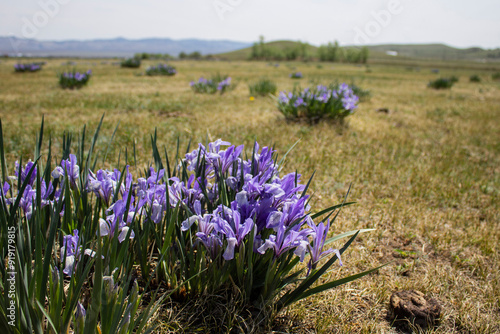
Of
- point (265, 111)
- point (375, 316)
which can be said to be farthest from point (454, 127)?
point (375, 316)

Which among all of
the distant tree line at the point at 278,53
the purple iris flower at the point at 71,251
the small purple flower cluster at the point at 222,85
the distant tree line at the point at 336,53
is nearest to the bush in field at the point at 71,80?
the small purple flower cluster at the point at 222,85

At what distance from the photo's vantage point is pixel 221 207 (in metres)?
1.44

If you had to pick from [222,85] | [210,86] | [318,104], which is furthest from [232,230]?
[210,86]

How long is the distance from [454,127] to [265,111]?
3.98m

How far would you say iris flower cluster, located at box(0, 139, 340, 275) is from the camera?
1302 mm

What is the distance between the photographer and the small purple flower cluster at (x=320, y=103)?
569 cm

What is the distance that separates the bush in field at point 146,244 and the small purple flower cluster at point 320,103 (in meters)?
4.30

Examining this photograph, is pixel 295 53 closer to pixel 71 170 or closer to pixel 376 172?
pixel 376 172

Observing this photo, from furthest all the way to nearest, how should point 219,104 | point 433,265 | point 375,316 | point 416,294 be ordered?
point 219,104 < point 433,265 < point 416,294 < point 375,316

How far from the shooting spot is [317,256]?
4.43 ft

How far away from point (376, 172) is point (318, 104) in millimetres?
2228

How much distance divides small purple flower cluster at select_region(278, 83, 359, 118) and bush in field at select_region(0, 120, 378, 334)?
4297 millimetres

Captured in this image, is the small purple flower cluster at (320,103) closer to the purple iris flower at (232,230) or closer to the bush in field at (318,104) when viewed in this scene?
the bush in field at (318,104)

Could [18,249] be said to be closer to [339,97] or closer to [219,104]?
[339,97]
